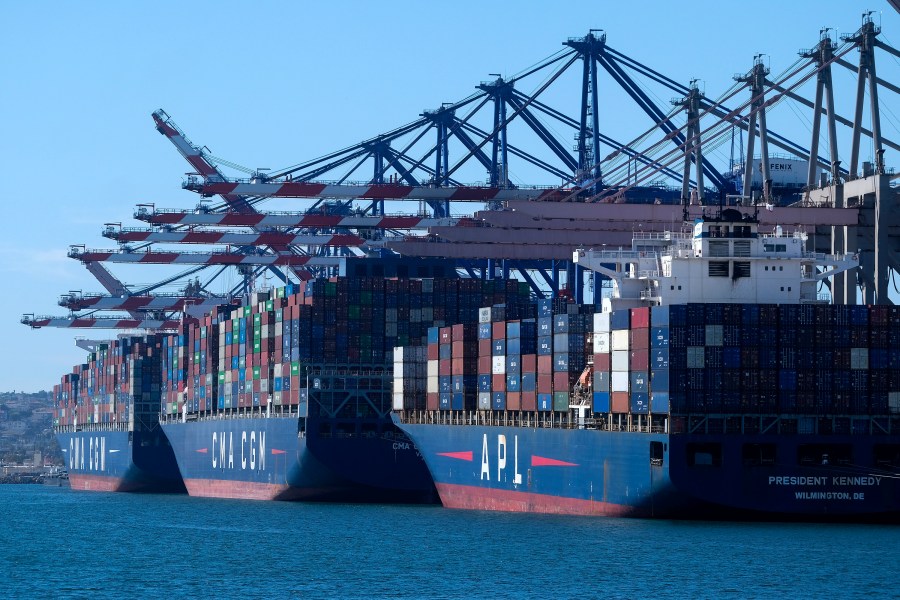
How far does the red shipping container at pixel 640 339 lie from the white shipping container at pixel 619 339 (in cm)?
40

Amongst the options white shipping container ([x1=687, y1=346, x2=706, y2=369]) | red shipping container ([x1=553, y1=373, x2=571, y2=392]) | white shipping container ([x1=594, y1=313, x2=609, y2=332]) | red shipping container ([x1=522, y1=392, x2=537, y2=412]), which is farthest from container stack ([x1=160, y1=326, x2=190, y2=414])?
white shipping container ([x1=687, y1=346, x2=706, y2=369])

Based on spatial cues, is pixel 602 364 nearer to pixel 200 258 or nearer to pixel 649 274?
pixel 649 274

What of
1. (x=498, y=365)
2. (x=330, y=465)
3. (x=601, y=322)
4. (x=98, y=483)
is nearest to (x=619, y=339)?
(x=601, y=322)

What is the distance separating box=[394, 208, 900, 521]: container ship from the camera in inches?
2115

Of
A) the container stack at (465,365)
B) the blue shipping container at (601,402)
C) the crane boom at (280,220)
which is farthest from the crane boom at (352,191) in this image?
the blue shipping container at (601,402)

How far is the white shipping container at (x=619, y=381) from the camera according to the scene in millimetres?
56594

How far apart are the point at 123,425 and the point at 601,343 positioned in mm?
67566

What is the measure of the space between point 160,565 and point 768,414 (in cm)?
1989

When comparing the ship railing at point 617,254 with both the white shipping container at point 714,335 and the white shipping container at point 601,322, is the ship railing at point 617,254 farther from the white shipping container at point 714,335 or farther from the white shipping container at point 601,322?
the white shipping container at point 714,335

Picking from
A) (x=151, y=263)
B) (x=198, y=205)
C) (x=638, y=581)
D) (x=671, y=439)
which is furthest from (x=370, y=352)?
(x=638, y=581)

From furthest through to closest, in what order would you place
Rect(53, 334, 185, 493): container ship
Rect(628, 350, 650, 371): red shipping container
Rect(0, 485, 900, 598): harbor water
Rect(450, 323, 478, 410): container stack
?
1. Rect(53, 334, 185, 493): container ship
2. Rect(450, 323, 478, 410): container stack
3. Rect(628, 350, 650, 371): red shipping container
4. Rect(0, 485, 900, 598): harbor water

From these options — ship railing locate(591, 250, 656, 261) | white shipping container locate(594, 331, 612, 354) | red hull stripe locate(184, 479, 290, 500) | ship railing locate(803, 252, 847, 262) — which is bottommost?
red hull stripe locate(184, 479, 290, 500)

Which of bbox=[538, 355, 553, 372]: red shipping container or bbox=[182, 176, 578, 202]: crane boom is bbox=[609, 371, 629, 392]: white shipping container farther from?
bbox=[182, 176, 578, 202]: crane boom

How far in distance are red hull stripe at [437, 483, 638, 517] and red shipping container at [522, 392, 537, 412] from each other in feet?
10.9
